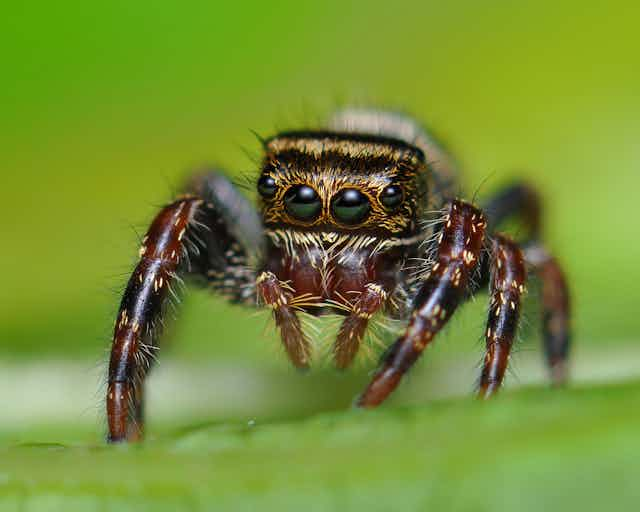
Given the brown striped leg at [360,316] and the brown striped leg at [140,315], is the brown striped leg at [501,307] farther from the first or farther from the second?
the brown striped leg at [140,315]

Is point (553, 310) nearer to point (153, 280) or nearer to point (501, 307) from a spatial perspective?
point (501, 307)

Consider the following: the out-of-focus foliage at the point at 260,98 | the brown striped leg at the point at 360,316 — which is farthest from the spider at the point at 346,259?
the out-of-focus foliage at the point at 260,98

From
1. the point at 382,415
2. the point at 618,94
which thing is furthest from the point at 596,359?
the point at 382,415

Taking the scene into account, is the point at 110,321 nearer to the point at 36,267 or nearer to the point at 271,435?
the point at 271,435

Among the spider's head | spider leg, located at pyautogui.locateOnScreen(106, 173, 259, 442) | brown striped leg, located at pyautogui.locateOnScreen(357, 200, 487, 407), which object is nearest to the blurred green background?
spider leg, located at pyautogui.locateOnScreen(106, 173, 259, 442)

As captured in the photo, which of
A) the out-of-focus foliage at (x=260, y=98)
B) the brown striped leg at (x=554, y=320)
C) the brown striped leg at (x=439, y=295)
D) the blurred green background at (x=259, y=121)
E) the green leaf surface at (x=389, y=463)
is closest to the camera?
the green leaf surface at (x=389, y=463)

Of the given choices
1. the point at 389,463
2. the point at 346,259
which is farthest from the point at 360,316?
the point at 389,463

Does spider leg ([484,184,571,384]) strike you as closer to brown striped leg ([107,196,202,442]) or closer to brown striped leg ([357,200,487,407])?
brown striped leg ([357,200,487,407])
